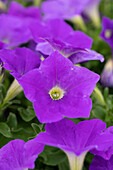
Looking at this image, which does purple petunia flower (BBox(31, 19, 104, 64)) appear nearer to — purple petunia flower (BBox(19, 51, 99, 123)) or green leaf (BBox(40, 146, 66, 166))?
purple petunia flower (BBox(19, 51, 99, 123))

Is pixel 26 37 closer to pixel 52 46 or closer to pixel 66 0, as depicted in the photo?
pixel 52 46

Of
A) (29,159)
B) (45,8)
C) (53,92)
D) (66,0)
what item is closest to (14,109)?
(53,92)

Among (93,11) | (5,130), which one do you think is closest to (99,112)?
(5,130)

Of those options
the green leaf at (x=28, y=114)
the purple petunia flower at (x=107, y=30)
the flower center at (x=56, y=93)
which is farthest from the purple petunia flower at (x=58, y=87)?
the purple petunia flower at (x=107, y=30)

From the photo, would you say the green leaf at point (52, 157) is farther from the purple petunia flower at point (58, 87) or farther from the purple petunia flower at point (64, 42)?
the purple petunia flower at point (64, 42)

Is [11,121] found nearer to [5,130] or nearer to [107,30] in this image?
[5,130]

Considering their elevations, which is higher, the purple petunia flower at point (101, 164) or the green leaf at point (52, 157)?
the purple petunia flower at point (101, 164)

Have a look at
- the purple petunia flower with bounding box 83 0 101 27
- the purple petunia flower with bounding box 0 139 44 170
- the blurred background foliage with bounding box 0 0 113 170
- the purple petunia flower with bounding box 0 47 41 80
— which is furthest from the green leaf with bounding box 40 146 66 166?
the purple petunia flower with bounding box 83 0 101 27
